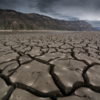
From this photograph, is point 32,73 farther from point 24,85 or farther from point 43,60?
point 43,60

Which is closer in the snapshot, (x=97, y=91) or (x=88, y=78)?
(x=97, y=91)

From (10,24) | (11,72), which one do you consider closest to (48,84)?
(11,72)

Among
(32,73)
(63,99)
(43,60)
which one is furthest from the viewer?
(43,60)

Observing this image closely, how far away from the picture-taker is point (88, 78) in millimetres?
666

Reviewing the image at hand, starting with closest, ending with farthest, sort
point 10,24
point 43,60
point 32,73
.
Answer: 1. point 32,73
2. point 43,60
3. point 10,24

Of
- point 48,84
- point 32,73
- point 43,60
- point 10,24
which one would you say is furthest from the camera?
point 10,24

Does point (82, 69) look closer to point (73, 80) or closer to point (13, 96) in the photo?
point (73, 80)

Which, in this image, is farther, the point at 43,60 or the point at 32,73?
the point at 43,60

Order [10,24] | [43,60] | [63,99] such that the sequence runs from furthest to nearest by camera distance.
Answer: [10,24] < [43,60] < [63,99]

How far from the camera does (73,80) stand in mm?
641

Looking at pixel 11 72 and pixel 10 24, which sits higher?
pixel 10 24

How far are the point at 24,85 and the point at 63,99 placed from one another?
34 cm

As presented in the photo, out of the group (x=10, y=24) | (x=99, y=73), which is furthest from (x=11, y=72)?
(x=10, y=24)

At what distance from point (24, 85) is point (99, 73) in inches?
30.9
